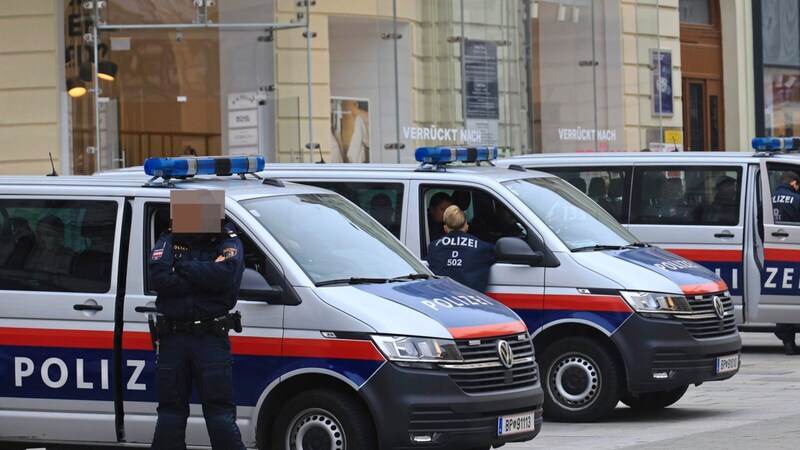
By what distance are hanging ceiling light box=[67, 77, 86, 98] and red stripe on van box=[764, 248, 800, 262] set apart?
891 cm

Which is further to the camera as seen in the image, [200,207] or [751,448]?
[751,448]

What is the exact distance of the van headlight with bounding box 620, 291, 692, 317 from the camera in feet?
36.8

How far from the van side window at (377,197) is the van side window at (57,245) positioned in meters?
2.94

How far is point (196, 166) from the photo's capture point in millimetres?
9375

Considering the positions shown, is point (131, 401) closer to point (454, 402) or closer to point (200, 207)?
point (200, 207)

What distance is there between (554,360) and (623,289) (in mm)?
734

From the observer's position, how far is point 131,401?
8.96 meters

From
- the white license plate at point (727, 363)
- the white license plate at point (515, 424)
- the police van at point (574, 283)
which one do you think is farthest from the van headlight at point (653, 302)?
the white license plate at point (515, 424)

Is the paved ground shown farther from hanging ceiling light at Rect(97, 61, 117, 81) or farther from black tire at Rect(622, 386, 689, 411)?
hanging ceiling light at Rect(97, 61, 117, 81)

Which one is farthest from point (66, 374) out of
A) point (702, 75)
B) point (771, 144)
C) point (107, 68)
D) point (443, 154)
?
point (702, 75)

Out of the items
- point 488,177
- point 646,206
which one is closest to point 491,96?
point 646,206

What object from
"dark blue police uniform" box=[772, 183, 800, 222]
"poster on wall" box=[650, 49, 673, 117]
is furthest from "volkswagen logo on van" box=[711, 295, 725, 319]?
"poster on wall" box=[650, 49, 673, 117]

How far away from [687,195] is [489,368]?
7.04 meters

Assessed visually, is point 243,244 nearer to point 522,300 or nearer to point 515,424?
point 515,424
